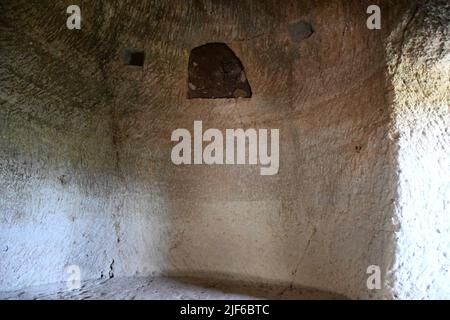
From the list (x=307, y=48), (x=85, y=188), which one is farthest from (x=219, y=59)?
(x=85, y=188)

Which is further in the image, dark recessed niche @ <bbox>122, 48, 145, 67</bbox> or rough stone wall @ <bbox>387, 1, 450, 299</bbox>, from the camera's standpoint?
dark recessed niche @ <bbox>122, 48, 145, 67</bbox>

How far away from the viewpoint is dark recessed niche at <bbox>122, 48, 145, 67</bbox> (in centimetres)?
227

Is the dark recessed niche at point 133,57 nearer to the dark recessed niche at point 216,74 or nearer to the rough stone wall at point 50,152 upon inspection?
the rough stone wall at point 50,152

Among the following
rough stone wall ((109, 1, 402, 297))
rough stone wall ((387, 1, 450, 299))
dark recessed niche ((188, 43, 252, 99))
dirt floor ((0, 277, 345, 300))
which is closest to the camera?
rough stone wall ((387, 1, 450, 299))

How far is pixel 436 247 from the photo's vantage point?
154cm

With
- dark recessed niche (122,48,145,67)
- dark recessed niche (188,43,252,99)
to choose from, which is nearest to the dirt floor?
dark recessed niche (188,43,252,99)

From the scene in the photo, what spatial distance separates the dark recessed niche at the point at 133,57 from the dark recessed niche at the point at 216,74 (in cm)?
33

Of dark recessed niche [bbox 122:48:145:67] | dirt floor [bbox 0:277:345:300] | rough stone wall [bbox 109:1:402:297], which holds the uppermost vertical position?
dark recessed niche [bbox 122:48:145:67]

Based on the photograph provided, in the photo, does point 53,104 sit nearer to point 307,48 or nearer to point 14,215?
point 14,215

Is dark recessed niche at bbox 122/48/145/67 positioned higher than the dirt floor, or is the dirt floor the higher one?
dark recessed niche at bbox 122/48/145/67

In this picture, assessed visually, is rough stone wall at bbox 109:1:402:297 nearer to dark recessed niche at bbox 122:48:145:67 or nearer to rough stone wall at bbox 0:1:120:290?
dark recessed niche at bbox 122:48:145:67

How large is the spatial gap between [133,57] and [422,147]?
5.96ft

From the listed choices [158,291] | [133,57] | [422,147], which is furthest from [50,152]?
[422,147]
